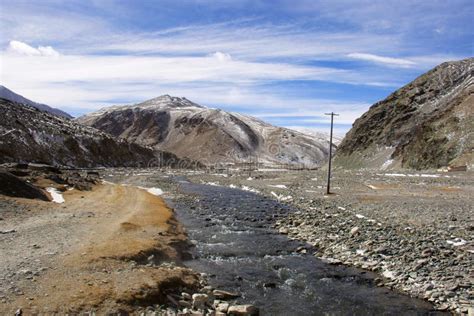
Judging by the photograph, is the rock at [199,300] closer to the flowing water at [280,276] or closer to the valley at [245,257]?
the valley at [245,257]

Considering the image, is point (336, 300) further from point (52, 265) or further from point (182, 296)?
point (52, 265)

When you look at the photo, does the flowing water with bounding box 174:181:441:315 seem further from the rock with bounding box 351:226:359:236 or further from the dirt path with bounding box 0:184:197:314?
the rock with bounding box 351:226:359:236

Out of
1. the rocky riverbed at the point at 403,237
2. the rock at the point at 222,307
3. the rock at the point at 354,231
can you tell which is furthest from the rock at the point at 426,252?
the rock at the point at 222,307

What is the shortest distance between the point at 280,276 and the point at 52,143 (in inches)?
3907

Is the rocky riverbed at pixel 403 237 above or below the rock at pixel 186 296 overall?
above

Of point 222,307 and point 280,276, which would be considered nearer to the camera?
point 222,307

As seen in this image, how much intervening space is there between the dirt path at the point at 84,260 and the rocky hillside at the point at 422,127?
61.8 meters

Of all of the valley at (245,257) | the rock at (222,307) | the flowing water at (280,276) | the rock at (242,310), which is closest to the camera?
the rock at (242,310)

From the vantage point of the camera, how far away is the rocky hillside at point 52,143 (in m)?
91.1

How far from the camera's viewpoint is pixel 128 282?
14461mm

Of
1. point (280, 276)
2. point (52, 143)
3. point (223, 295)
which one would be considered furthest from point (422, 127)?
point (223, 295)

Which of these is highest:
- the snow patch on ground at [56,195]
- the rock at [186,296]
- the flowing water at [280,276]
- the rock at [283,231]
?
the snow patch on ground at [56,195]

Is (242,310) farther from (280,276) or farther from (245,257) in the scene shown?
(245,257)

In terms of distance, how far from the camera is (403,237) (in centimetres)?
2181
